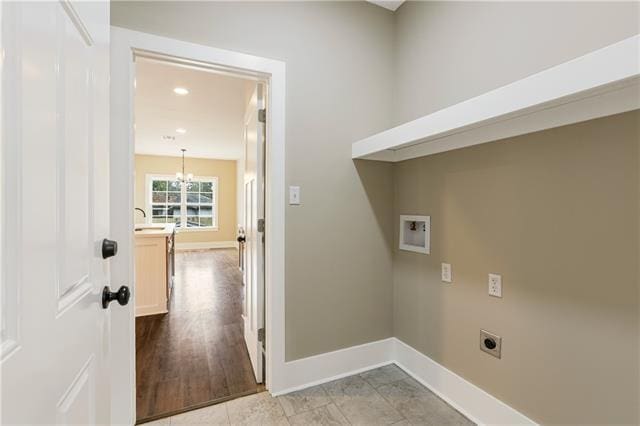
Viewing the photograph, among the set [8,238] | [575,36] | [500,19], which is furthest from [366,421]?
[500,19]

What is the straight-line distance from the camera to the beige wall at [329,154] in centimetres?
187

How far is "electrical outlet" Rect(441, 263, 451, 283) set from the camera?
1.85m

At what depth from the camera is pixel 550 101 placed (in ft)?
3.33

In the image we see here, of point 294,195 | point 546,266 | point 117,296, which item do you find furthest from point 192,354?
point 546,266

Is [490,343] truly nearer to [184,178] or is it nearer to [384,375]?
[384,375]

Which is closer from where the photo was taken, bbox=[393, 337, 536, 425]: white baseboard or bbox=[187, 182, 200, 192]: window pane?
bbox=[393, 337, 536, 425]: white baseboard

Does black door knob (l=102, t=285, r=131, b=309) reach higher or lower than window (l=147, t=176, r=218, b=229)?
lower

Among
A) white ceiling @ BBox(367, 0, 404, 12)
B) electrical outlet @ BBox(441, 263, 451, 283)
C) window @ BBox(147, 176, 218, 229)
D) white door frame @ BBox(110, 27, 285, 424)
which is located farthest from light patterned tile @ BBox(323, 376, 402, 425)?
window @ BBox(147, 176, 218, 229)

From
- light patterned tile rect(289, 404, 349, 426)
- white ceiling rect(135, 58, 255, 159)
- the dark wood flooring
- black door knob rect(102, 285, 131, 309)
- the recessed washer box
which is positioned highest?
white ceiling rect(135, 58, 255, 159)

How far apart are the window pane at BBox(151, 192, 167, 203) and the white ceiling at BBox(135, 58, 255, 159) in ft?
5.05

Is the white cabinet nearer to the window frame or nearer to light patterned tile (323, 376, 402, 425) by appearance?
light patterned tile (323, 376, 402, 425)

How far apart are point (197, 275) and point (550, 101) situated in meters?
5.47

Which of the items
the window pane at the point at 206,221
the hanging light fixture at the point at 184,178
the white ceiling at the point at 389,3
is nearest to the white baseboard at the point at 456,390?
the white ceiling at the point at 389,3

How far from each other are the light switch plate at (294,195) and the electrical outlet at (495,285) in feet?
3.94
